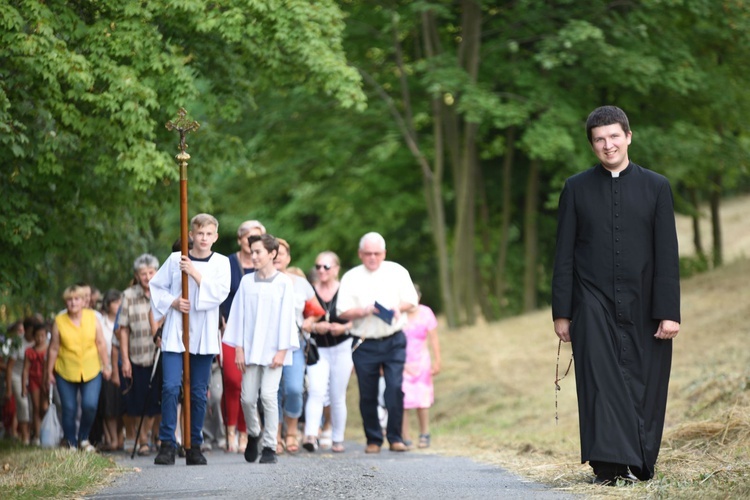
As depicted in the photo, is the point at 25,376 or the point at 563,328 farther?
the point at 25,376

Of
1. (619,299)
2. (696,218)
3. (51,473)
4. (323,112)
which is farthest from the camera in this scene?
(696,218)

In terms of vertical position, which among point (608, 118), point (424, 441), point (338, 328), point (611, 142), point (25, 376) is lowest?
point (424, 441)

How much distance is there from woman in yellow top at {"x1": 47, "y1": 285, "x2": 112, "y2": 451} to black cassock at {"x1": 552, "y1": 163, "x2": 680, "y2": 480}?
658 cm

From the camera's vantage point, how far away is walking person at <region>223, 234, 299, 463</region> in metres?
11.9

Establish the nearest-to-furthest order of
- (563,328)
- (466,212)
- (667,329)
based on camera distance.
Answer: (667,329) → (563,328) → (466,212)

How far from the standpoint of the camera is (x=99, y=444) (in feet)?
51.1

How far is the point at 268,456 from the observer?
463 inches

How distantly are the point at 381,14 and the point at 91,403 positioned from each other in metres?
15.2

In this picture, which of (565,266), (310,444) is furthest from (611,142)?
(310,444)

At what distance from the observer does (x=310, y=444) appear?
1391cm

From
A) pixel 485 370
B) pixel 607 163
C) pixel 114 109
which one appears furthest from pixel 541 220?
pixel 607 163

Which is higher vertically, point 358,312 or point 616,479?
point 358,312

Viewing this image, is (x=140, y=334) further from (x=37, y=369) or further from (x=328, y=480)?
(x=328, y=480)

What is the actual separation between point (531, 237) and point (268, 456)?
18974 millimetres
